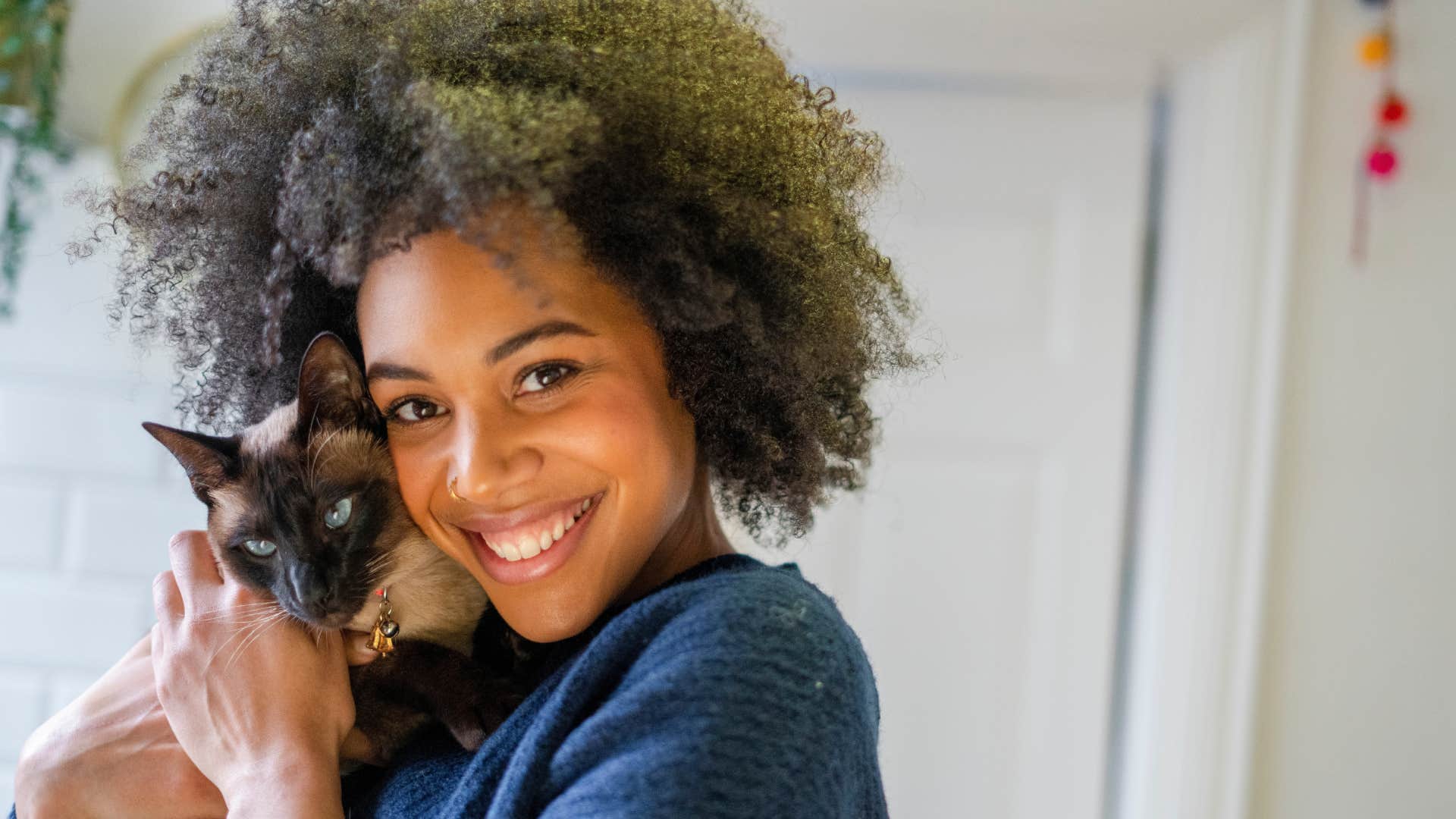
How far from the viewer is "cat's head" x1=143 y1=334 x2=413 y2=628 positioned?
1.17 meters

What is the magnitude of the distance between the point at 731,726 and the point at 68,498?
200cm

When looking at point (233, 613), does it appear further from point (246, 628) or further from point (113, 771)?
point (113, 771)

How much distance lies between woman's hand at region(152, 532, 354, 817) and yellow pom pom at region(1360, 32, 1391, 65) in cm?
209

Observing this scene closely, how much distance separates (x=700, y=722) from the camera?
74cm

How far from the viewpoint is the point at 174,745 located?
113 cm

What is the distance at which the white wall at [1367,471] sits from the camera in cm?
219

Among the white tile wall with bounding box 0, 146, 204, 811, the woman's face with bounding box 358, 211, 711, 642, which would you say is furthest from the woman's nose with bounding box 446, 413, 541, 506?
the white tile wall with bounding box 0, 146, 204, 811

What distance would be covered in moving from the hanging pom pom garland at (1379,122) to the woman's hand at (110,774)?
2.15 meters

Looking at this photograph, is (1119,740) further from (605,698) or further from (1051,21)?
(605,698)

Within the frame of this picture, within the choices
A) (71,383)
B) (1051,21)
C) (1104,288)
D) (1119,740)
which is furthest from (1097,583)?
(71,383)

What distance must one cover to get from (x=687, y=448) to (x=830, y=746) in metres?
0.37

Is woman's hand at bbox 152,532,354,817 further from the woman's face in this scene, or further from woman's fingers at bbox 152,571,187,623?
the woman's face

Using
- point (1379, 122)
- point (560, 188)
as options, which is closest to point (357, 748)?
point (560, 188)

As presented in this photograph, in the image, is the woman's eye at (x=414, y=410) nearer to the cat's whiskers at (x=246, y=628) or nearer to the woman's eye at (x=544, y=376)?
the woman's eye at (x=544, y=376)
